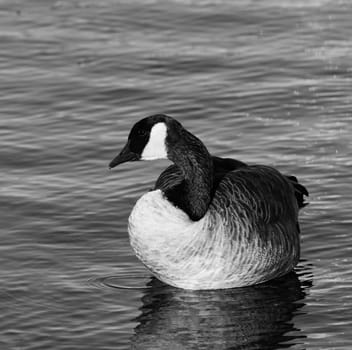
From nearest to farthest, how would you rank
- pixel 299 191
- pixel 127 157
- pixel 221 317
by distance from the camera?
1. pixel 221 317
2. pixel 127 157
3. pixel 299 191

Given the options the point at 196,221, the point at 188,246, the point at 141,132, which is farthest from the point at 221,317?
the point at 141,132

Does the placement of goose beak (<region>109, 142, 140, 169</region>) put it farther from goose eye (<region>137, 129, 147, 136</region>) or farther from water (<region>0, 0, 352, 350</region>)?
water (<region>0, 0, 352, 350</region>)

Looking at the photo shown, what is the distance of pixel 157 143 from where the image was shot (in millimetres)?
11375

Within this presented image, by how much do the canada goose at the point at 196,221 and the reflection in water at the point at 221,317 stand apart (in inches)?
6.7

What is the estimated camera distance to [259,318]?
11266 mm

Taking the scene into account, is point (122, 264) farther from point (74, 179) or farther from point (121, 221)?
point (74, 179)

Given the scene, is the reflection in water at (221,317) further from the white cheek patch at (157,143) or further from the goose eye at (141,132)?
the goose eye at (141,132)

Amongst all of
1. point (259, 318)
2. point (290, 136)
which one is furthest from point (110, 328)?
point (290, 136)

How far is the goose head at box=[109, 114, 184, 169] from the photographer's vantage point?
11.3 m

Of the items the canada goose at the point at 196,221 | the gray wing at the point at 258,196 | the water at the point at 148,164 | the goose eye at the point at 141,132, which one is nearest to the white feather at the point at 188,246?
the canada goose at the point at 196,221

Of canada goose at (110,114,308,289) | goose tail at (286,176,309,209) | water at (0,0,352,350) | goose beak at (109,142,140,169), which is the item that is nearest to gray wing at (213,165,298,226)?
canada goose at (110,114,308,289)

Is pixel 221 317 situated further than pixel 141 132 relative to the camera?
No

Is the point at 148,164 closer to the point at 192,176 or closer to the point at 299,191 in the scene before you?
the point at 299,191

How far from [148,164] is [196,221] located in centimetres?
376
